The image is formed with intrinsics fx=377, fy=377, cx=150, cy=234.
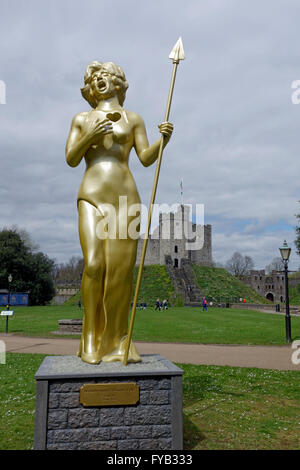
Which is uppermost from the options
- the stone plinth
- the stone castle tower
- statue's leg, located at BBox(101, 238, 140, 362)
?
the stone castle tower

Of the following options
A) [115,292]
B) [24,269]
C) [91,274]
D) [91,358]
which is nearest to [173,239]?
[24,269]

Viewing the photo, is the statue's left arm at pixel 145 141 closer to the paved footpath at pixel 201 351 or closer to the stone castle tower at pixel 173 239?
the paved footpath at pixel 201 351

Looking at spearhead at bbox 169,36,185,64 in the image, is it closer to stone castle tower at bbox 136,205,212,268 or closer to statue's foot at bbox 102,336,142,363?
statue's foot at bbox 102,336,142,363

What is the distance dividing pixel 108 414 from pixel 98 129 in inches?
134

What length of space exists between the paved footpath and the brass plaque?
19.9ft

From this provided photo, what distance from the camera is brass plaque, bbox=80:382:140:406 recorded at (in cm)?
397

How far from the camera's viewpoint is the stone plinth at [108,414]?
3922 millimetres

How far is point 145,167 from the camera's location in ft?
17.7

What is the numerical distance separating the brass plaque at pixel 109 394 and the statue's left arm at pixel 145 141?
292 centimetres

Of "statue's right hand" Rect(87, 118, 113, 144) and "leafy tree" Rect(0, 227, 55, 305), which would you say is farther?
"leafy tree" Rect(0, 227, 55, 305)

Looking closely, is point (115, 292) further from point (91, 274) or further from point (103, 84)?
point (103, 84)

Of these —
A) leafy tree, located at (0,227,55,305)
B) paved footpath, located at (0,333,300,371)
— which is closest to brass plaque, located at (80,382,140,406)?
paved footpath, located at (0,333,300,371)

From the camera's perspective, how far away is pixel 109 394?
13.1ft

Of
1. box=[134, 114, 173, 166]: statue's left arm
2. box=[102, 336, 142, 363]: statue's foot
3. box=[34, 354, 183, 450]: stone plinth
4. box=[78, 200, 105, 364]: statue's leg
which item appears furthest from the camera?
box=[134, 114, 173, 166]: statue's left arm
